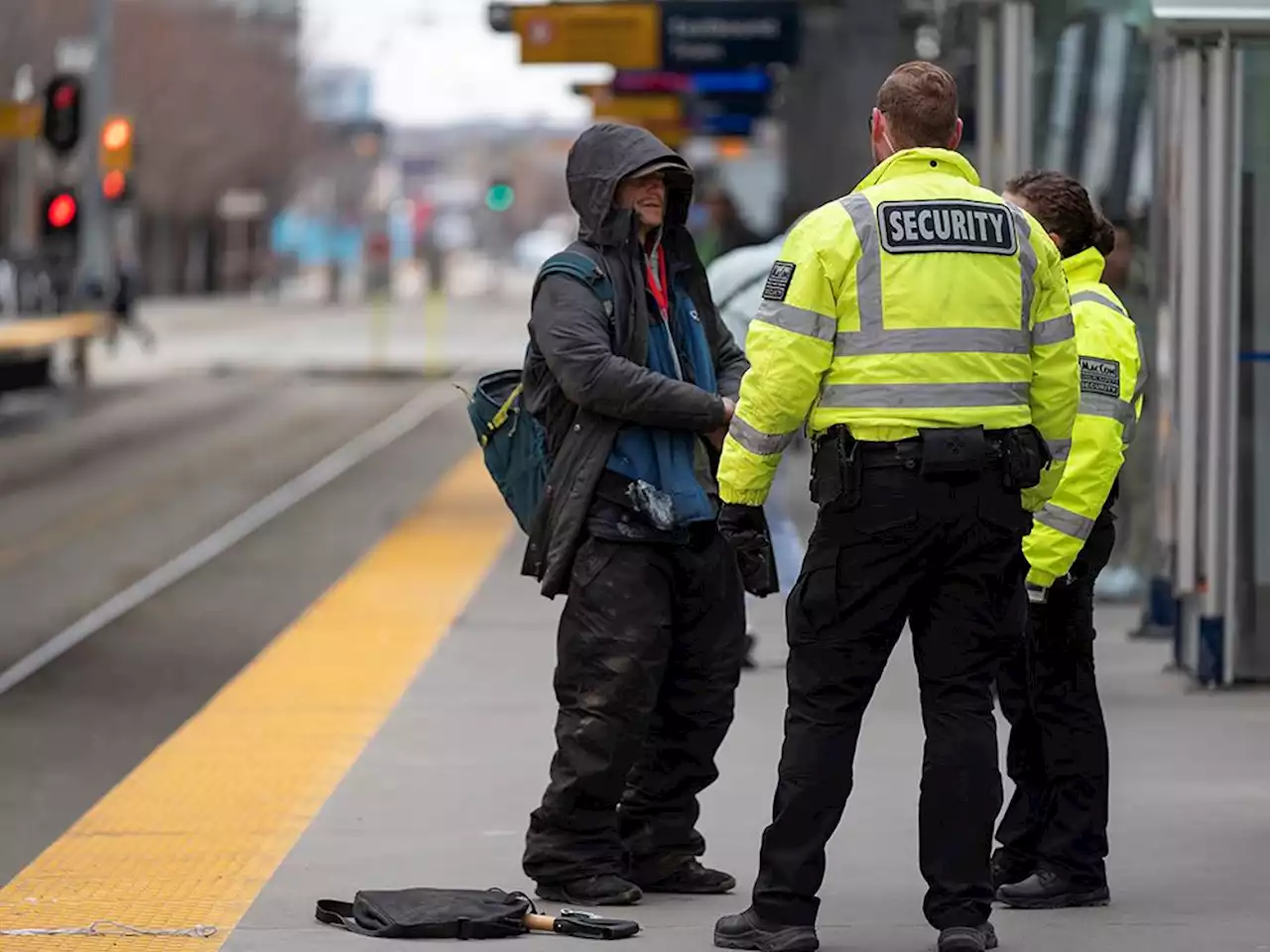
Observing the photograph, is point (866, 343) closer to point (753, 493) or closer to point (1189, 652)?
point (753, 493)

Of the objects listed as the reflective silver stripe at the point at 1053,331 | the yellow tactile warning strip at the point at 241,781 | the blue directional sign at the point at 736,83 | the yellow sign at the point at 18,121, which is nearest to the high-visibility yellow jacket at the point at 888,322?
the reflective silver stripe at the point at 1053,331

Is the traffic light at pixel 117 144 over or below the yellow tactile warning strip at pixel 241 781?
over

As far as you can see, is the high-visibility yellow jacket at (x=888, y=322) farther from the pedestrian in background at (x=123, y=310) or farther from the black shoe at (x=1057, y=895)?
the pedestrian in background at (x=123, y=310)

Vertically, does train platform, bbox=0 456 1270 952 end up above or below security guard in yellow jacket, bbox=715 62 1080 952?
below

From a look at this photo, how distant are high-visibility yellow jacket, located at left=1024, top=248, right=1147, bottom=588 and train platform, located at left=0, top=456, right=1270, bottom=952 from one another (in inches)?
34.7

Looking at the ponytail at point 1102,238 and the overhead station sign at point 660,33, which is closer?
the ponytail at point 1102,238

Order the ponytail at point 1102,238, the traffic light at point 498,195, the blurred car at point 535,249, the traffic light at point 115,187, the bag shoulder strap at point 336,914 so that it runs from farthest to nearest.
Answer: the blurred car at point 535,249 < the traffic light at point 498,195 < the traffic light at point 115,187 < the ponytail at point 1102,238 < the bag shoulder strap at point 336,914

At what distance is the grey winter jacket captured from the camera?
21.7 ft

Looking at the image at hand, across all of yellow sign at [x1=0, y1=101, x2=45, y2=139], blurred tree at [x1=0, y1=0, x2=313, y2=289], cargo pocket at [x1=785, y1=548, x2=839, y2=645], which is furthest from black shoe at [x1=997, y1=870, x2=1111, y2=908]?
blurred tree at [x1=0, y1=0, x2=313, y2=289]

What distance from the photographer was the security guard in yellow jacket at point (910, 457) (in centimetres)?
582

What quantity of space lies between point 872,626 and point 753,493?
0.38 m

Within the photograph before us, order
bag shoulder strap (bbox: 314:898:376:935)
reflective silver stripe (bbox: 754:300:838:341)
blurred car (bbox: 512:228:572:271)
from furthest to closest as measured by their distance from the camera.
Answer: blurred car (bbox: 512:228:572:271) < bag shoulder strap (bbox: 314:898:376:935) < reflective silver stripe (bbox: 754:300:838:341)

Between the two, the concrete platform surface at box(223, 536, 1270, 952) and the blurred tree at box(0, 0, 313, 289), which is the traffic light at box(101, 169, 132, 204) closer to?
the concrete platform surface at box(223, 536, 1270, 952)

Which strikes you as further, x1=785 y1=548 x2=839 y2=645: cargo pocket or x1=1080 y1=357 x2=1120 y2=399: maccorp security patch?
x1=1080 y1=357 x2=1120 y2=399: maccorp security patch
